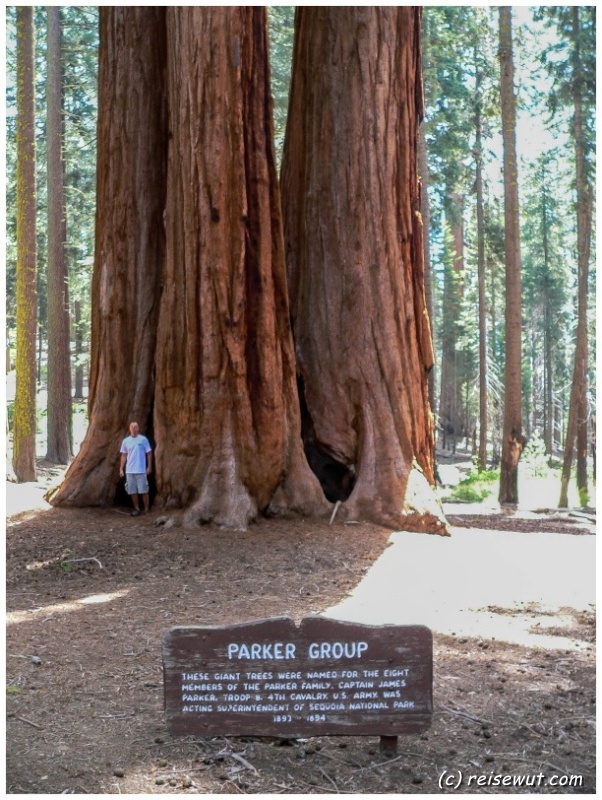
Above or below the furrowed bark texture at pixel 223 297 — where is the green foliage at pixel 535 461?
below

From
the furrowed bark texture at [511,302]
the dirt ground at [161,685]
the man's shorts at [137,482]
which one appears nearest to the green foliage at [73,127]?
the furrowed bark texture at [511,302]

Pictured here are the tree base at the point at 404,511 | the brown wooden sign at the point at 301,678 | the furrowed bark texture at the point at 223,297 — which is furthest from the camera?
the tree base at the point at 404,511

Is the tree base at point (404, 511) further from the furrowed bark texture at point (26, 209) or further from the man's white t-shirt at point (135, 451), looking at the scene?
the furrowed bark texture at point (26, 209)

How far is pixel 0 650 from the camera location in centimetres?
469

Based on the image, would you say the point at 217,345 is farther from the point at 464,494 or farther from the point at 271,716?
the point at 464,494

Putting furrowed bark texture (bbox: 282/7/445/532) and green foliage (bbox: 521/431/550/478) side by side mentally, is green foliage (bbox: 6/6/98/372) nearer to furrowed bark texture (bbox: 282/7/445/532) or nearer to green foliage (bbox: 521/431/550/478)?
furrowed bark texture (bbox: 282/7/445/532)

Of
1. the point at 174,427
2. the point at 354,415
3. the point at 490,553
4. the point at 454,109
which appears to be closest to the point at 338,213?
the point at 354,415

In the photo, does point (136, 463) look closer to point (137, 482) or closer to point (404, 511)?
point (137, 482)

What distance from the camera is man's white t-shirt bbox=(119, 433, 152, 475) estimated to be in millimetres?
11109

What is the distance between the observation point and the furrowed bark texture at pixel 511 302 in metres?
19.0

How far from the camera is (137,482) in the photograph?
36.8 ft

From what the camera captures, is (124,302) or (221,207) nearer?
(221,207)

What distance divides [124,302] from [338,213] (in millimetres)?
2918

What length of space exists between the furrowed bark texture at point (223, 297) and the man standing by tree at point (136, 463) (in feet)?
0.65
